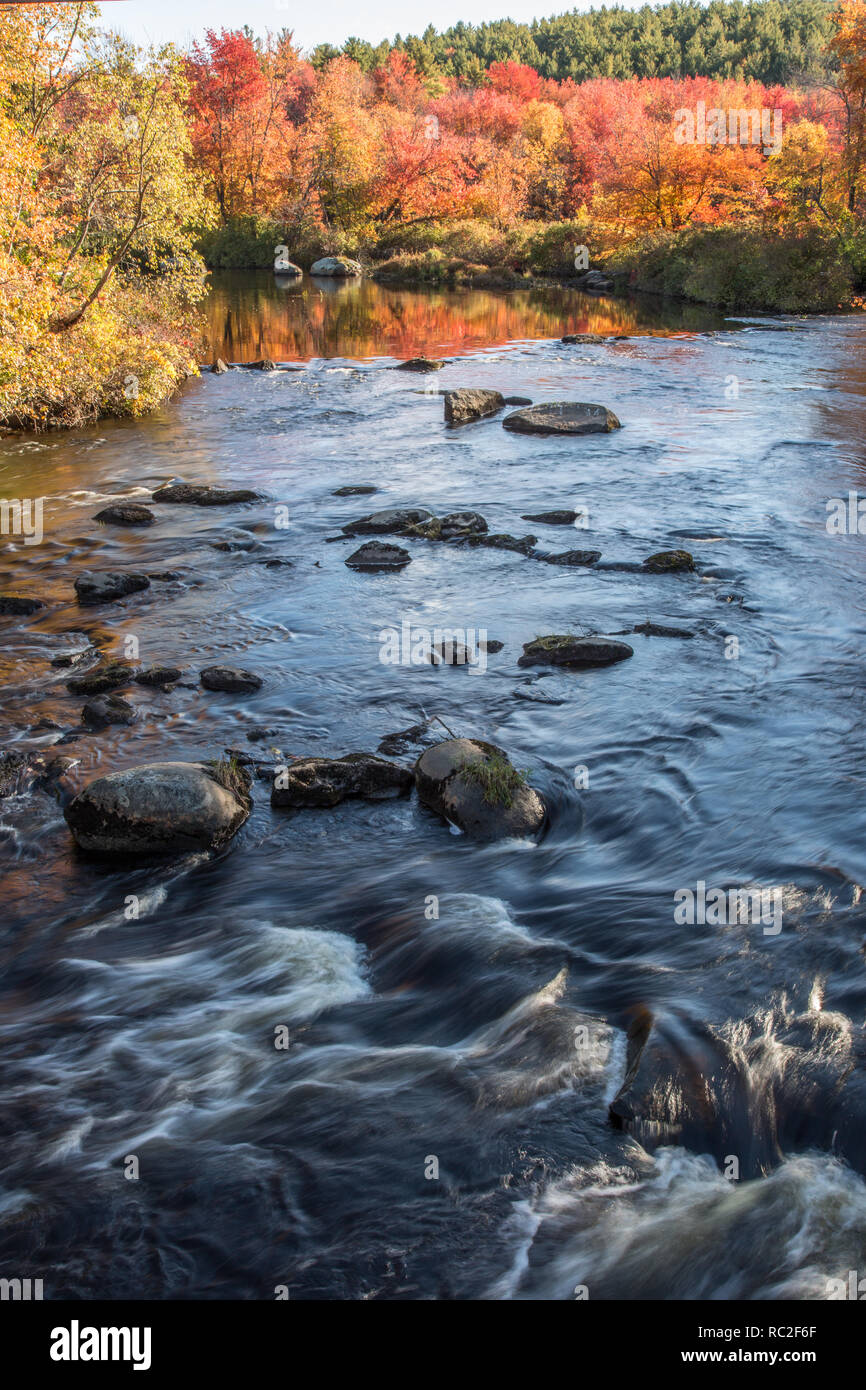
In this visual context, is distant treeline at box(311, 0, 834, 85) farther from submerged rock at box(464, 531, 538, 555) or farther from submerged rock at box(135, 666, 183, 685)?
submerged rock at box(135, 666, 183, 685)

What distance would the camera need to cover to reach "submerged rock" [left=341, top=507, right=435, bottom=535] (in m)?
13.4

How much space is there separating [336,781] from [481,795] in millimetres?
1081

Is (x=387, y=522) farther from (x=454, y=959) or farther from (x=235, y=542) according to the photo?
(x=454, y=959)

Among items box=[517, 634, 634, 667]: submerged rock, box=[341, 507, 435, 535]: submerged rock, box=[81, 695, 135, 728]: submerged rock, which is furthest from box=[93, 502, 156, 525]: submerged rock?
box=[517, 634, 634, 667]: submerged rock

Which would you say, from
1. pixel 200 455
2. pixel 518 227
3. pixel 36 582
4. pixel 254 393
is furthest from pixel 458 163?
pixel 36 582

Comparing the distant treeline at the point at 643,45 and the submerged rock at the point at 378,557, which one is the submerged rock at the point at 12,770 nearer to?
the submerged rock at the point at 378,557

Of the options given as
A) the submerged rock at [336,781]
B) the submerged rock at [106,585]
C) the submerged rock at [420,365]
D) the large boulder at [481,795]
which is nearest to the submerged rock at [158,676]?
the submerged rock at [336,781]

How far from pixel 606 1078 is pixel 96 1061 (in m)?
2.47

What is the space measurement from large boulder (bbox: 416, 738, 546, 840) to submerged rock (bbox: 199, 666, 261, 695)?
236 centimetres

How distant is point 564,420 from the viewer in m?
19.0

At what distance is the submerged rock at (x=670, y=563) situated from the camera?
38.1ft

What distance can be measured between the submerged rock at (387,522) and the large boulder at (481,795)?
6.82 m

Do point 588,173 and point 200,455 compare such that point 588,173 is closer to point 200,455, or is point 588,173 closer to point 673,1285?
point 200,455
